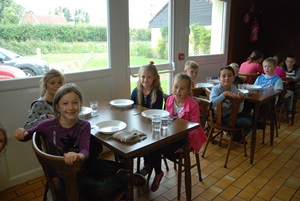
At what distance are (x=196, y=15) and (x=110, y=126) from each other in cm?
275

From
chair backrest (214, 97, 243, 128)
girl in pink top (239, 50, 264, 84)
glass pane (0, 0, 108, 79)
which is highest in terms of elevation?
glass pane (0, 0, 108, 79)

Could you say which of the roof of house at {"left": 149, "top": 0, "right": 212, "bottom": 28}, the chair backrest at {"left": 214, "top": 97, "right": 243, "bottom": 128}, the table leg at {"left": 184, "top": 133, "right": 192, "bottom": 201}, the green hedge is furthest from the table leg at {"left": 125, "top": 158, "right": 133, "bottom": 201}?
the roof of house at {"left": 149, "top": 0, "right": 212, "bottom": 28}

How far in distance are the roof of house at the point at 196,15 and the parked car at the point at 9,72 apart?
1.71m

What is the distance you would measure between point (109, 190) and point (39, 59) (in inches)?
59.3

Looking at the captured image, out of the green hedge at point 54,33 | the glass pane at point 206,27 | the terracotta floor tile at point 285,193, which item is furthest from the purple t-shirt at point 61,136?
the glass pane at point 206,27

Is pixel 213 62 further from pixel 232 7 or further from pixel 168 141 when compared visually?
pixel 168 141

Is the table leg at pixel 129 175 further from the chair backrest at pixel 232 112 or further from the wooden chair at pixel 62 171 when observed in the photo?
the chair backrest at pixel 232 112

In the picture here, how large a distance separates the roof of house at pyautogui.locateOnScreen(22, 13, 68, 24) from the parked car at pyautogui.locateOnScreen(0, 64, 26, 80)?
0.43m

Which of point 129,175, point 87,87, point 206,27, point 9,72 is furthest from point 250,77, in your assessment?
point 9,72

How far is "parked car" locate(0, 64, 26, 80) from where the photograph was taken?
2.04 metres

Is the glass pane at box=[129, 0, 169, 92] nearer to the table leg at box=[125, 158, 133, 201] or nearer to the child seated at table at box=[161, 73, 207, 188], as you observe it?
the child seated at table at box=[161, 73, 207, 188]

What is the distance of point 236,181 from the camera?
2281 mm

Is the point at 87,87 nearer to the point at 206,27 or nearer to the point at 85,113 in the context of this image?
the point at 85,113

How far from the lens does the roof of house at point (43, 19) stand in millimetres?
2142
